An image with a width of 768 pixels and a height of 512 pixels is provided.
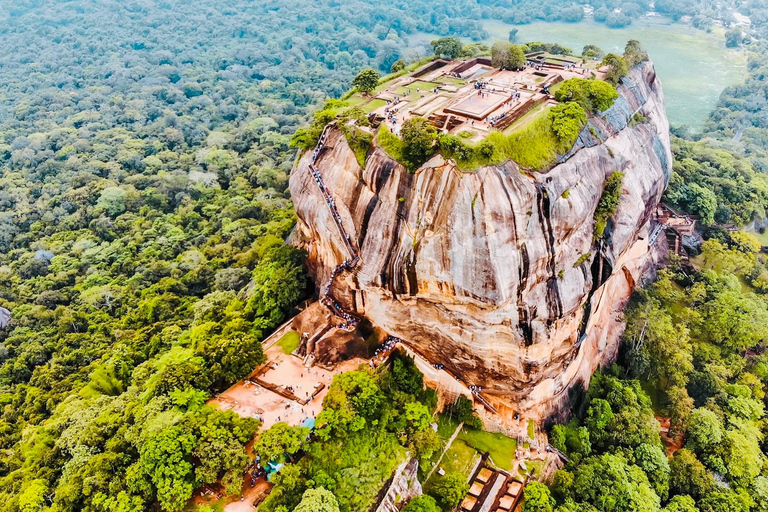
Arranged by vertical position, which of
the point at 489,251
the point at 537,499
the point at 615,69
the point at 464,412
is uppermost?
the point at 615,69

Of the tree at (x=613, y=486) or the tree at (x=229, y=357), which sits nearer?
the tree at (x=613, y=486)

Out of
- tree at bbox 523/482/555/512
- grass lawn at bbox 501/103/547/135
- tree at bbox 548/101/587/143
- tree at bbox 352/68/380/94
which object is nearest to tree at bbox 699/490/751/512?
tree at bbox 523/482/555/512

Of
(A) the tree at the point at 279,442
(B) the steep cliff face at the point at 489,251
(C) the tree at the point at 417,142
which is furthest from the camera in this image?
(C) the tree at the point at 417,142

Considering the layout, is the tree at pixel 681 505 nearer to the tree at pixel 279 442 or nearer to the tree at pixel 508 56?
the tree at pixel 279 442

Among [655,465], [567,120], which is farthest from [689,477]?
[567,120]

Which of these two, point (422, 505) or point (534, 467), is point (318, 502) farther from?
point (534, 467)

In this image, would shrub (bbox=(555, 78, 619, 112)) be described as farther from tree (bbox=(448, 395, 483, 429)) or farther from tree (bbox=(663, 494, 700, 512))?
tree (bbox=(663, 494, 700, 512))

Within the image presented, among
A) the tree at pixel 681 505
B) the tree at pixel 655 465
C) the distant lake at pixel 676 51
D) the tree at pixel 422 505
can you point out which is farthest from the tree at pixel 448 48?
the distant lake at pixel 676 51
